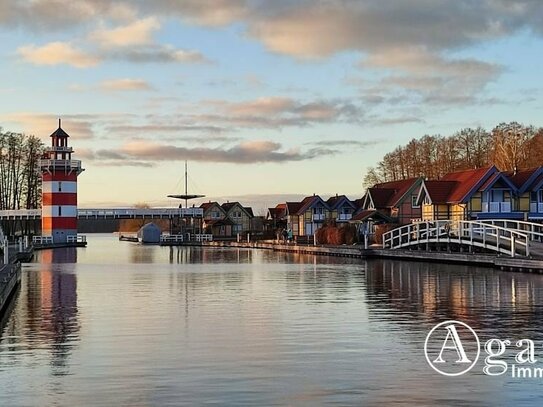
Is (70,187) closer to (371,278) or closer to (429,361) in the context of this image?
(371,278)

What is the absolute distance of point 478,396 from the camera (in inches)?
497

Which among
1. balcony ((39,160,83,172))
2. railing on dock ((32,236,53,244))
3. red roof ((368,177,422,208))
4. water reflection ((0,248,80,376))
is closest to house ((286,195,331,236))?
red roof ((368,177,422,208))

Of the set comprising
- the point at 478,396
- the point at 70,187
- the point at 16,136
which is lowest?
the point at 478,396

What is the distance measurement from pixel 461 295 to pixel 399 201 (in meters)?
52.5

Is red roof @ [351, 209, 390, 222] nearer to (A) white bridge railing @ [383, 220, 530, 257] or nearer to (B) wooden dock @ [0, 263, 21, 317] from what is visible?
(A) white bridge railing @ [383, 220, 530, 257]

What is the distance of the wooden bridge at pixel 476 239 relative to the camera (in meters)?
43.0

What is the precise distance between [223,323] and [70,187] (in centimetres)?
7057

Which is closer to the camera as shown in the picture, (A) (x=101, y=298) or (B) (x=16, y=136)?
(A) (x=101, y=298)

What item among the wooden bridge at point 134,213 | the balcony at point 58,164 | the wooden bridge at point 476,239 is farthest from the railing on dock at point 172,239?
the wooden bridge at point 476,239

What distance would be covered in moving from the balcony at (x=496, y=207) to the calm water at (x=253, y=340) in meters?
32.7

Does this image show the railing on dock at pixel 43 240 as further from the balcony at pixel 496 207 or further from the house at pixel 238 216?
the balcony at pixel 496 207

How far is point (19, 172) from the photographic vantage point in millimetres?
94625

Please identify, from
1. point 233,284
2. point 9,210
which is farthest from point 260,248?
point 233,284

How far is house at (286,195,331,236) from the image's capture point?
104m
